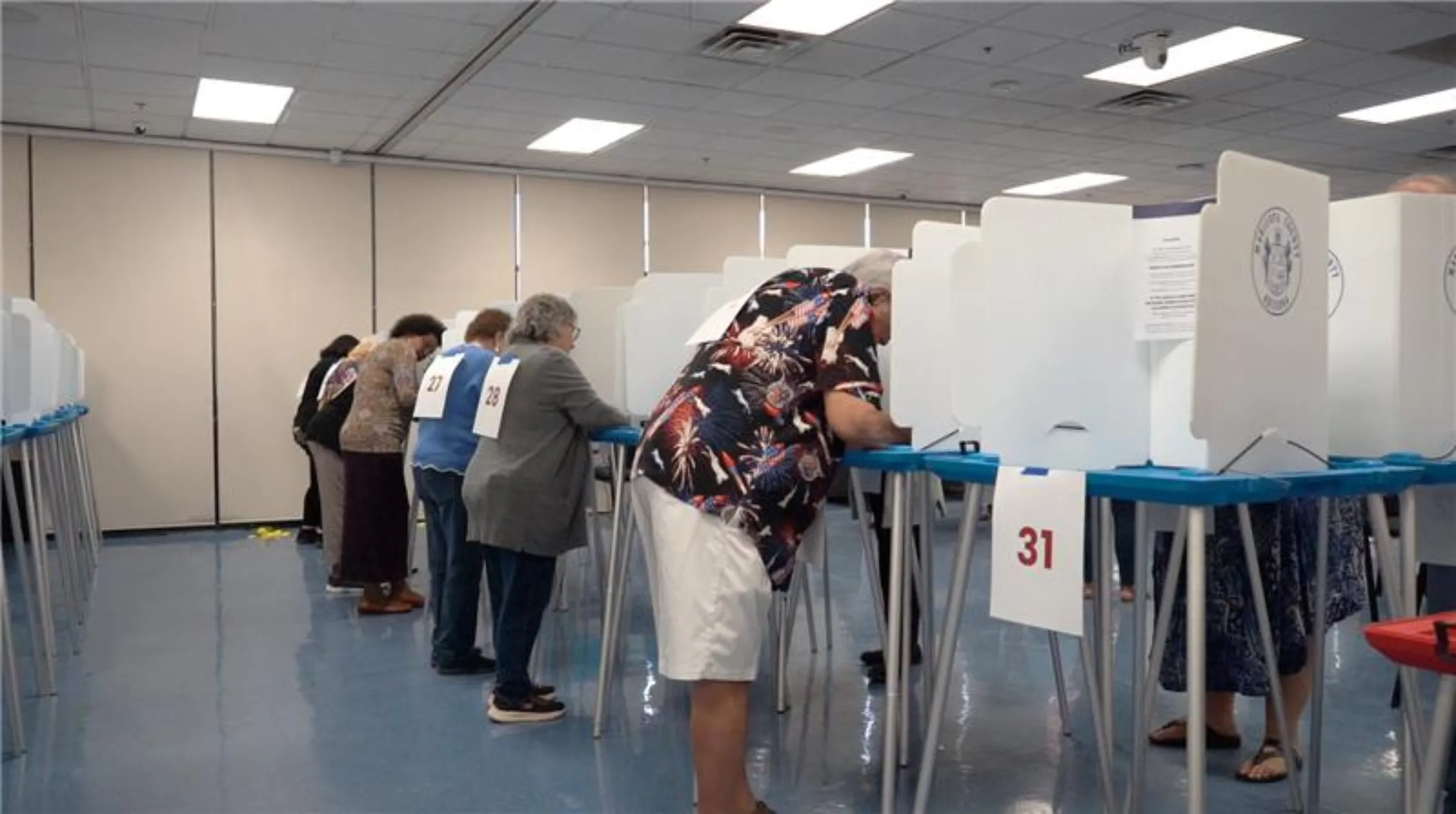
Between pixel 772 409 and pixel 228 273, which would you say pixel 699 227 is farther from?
pixel 772 409

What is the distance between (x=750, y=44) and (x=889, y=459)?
3652 millimetres

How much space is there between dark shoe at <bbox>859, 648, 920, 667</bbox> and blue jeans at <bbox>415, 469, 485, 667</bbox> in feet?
4.06

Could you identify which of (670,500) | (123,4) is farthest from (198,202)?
(670,500)

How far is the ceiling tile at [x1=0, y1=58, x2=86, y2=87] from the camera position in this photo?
214 inches

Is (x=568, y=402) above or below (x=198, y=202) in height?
below

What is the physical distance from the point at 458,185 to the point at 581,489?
5597mm

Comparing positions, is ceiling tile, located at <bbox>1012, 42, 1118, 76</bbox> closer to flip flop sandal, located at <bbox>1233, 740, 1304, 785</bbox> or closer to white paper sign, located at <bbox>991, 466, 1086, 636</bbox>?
flip flop sandal, located at <bbox>1233, 740, 1304, 785</bbox>

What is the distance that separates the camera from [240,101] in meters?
6.23

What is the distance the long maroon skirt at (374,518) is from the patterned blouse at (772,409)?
8.41 feet

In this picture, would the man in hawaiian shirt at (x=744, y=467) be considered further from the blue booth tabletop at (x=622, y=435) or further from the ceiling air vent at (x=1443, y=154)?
the ceiling air vent at (x=1443, y=154)

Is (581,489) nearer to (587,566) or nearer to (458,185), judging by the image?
(587,566)

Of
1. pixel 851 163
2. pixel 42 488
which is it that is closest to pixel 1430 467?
pixel 42 488

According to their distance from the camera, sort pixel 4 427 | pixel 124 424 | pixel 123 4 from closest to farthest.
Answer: pixel 4 427 < pixel 123 4 < pixel 124 424

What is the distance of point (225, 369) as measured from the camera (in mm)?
7402
